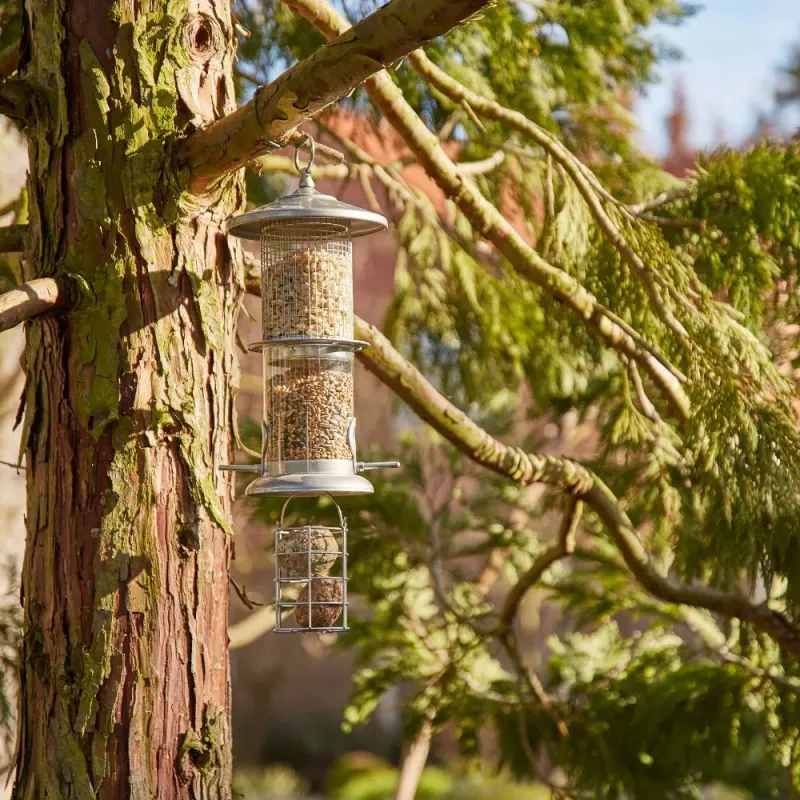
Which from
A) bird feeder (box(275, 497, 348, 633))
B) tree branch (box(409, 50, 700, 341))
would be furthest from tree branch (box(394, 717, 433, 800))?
tree branch (box(409, 50, 700, 341))

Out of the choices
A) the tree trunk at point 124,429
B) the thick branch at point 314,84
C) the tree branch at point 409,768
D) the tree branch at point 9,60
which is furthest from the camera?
the tree branch at point 409,768

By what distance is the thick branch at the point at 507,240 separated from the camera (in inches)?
118

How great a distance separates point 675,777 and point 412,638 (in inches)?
51.3

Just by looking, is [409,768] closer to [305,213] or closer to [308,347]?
[308,347]

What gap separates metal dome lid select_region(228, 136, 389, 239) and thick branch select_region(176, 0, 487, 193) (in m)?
0.11

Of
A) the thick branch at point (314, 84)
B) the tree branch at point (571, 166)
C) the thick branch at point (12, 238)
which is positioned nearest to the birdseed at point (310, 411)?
the thick branch at point (314, 84)

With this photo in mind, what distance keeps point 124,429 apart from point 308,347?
48cm

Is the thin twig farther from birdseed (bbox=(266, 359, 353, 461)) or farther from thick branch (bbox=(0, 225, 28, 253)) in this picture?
thick branch (bbox=(0, 225, 28, 253))

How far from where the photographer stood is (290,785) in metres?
14.1

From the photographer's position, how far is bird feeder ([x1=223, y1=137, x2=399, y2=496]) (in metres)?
2.61

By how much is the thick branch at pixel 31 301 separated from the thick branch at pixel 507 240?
964 millimetres

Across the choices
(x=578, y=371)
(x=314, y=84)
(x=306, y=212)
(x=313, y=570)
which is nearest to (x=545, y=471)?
(x=313, y=570)

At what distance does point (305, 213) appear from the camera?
236 cm

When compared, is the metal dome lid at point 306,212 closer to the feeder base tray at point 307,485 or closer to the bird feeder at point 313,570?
the feeder base tray at point 307,485
